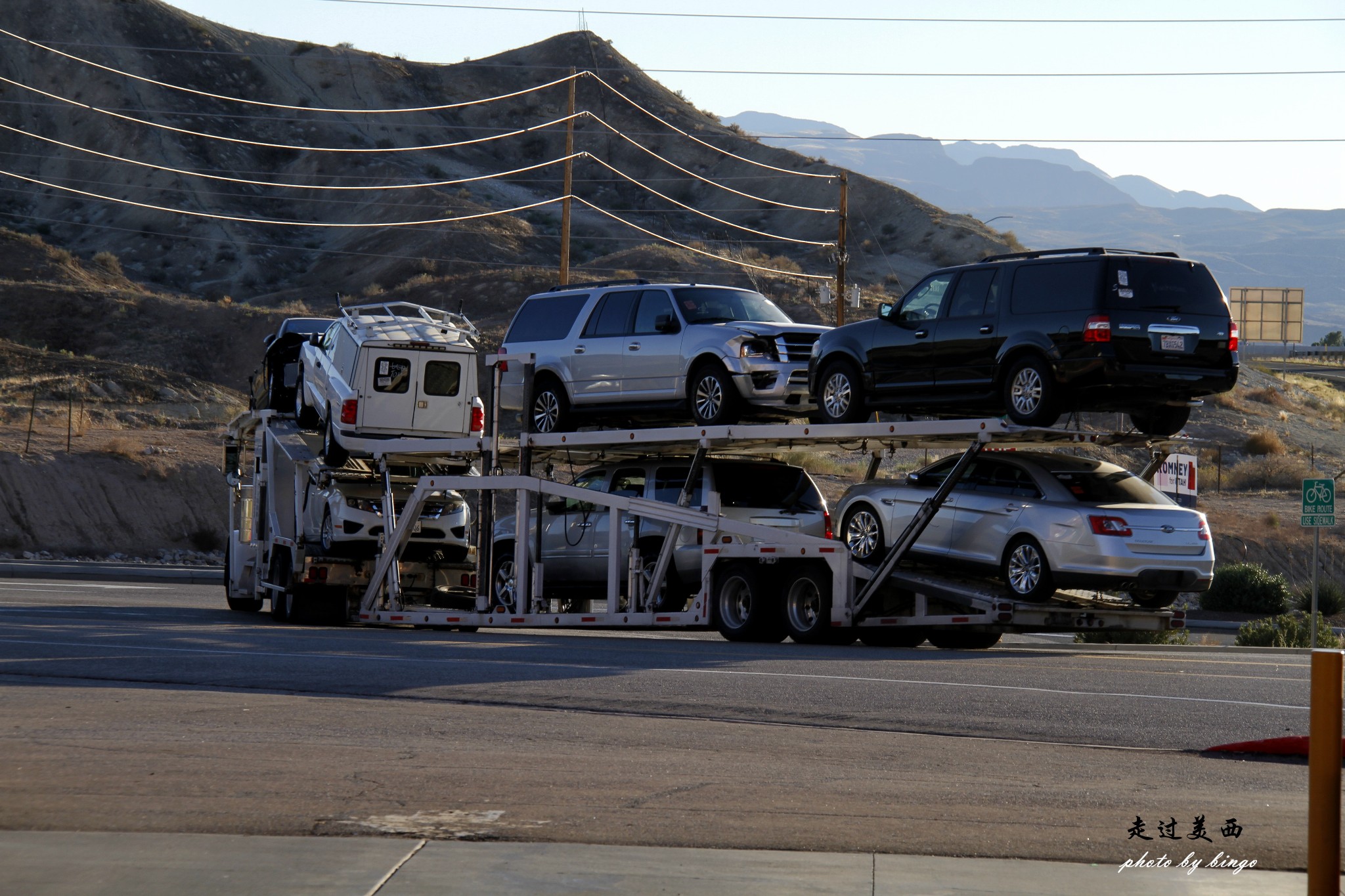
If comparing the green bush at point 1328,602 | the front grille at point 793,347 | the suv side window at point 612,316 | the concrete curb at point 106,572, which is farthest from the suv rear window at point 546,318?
the green bush at point 1328,602

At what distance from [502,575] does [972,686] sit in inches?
337

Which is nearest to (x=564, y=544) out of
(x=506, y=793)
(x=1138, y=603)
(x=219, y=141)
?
Answer: (x=1138, y=603)

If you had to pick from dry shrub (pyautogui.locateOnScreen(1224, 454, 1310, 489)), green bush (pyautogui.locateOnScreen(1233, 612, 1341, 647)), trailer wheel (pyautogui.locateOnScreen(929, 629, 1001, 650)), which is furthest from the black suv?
dry shrub (pyautogui.locateOnScreen(1224, 454, 1310, 489))

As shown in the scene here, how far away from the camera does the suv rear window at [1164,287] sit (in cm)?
1438

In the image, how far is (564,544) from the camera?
18.8 metres

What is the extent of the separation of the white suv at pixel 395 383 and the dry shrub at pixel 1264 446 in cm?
4438

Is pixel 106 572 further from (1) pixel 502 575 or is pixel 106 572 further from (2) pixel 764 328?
(2) pixel 764 328

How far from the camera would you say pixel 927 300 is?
15.9 meters

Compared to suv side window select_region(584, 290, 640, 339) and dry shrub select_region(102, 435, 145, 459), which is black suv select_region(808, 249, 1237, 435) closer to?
suv side window select_region(584, 290, 640, 339)

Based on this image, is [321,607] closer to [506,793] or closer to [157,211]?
[506,793]

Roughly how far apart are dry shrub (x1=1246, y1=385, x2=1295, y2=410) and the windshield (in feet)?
185

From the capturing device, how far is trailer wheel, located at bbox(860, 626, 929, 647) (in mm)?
17062

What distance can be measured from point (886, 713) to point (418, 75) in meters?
108

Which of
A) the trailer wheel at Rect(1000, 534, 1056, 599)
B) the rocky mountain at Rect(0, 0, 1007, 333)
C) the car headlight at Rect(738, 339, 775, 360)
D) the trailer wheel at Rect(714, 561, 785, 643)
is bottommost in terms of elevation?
the trailer wheel at Rect(714, 561, 785, 643)
